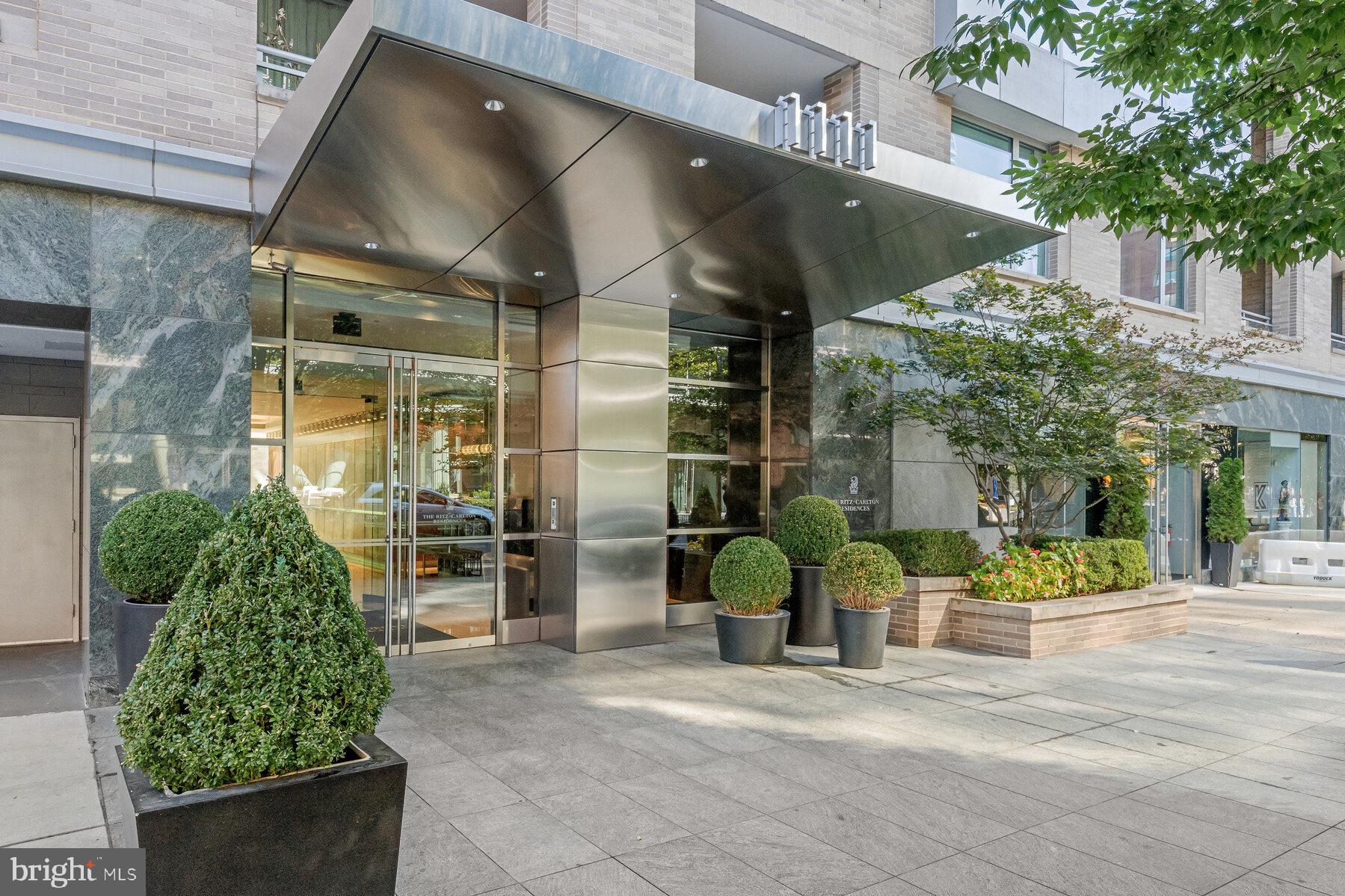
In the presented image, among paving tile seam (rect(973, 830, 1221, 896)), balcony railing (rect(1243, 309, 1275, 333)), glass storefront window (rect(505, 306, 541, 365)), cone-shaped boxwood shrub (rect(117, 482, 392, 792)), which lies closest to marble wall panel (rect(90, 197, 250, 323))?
glass storefront window (rect(505, 306, 541, 365))

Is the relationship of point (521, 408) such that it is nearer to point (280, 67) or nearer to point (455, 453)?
point (455, 453)

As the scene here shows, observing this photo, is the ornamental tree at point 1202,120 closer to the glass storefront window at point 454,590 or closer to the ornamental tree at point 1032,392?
the ornamental tree at point 1032,392

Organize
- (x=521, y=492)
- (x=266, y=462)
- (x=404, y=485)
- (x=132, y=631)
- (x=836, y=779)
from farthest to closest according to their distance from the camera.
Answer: (x=521, y=492) < (x=404, y=485) < (x=266, y=462) < (x=132, y=631) < (x=836, y=779)

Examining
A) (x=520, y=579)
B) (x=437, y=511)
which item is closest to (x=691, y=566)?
(x=520, y=579)

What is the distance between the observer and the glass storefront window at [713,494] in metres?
11.7

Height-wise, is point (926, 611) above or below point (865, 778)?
above

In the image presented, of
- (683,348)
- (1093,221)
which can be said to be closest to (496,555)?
(683,348)

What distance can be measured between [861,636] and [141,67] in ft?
26.7

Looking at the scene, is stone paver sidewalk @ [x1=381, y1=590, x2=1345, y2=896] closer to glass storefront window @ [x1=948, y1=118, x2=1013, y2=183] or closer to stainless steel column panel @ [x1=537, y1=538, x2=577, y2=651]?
stainless steel column panel @ [x1=537, y1=538, x2=577, y2=651]

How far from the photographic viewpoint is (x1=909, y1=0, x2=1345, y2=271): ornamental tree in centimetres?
569

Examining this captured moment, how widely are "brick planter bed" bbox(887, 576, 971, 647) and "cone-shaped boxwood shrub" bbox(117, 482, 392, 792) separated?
762 cm

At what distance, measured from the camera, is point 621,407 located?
10.0 meters

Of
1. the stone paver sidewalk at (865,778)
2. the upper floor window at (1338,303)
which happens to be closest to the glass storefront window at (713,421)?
the stone paver sidewalk at (865,778)

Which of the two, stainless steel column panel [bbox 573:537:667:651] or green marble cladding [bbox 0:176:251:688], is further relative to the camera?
stainless steel column panel [bbox 573:537:667:651]
